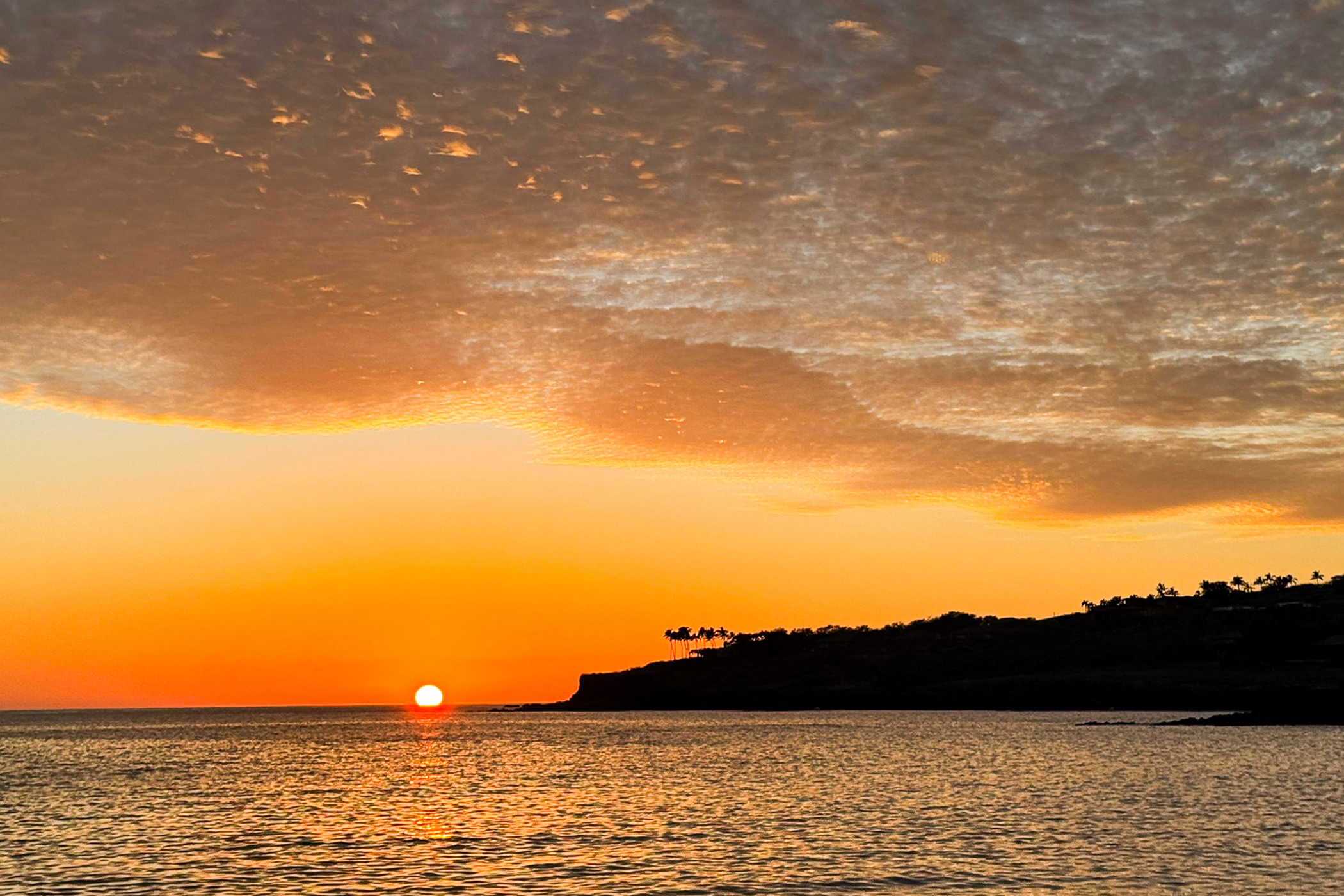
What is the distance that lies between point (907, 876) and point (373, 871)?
20186 mm

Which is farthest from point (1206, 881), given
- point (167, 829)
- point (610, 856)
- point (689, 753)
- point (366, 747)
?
point (366, 747)

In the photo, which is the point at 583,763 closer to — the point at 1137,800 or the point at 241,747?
the point at 1137,800

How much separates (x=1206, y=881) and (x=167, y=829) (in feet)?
159

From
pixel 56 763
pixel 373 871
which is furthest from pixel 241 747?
pixel 373 871

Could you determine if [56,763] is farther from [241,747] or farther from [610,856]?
[610,856]

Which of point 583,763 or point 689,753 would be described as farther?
point 689,753

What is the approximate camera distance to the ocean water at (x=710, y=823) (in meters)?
44.8

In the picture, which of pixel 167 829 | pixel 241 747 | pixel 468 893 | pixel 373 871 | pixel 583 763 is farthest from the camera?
pixel 241 747

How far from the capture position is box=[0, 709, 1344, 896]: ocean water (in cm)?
4478

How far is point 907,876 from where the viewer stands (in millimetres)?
44375

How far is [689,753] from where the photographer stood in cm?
12431

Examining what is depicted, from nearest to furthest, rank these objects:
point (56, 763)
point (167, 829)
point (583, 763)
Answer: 1. point (167, 829)
2. point (583, 763)
3. point (56, 763)

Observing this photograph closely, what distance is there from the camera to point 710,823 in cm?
6159

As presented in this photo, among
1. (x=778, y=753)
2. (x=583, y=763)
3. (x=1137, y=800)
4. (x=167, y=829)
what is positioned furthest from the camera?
(x=778, y=753)
